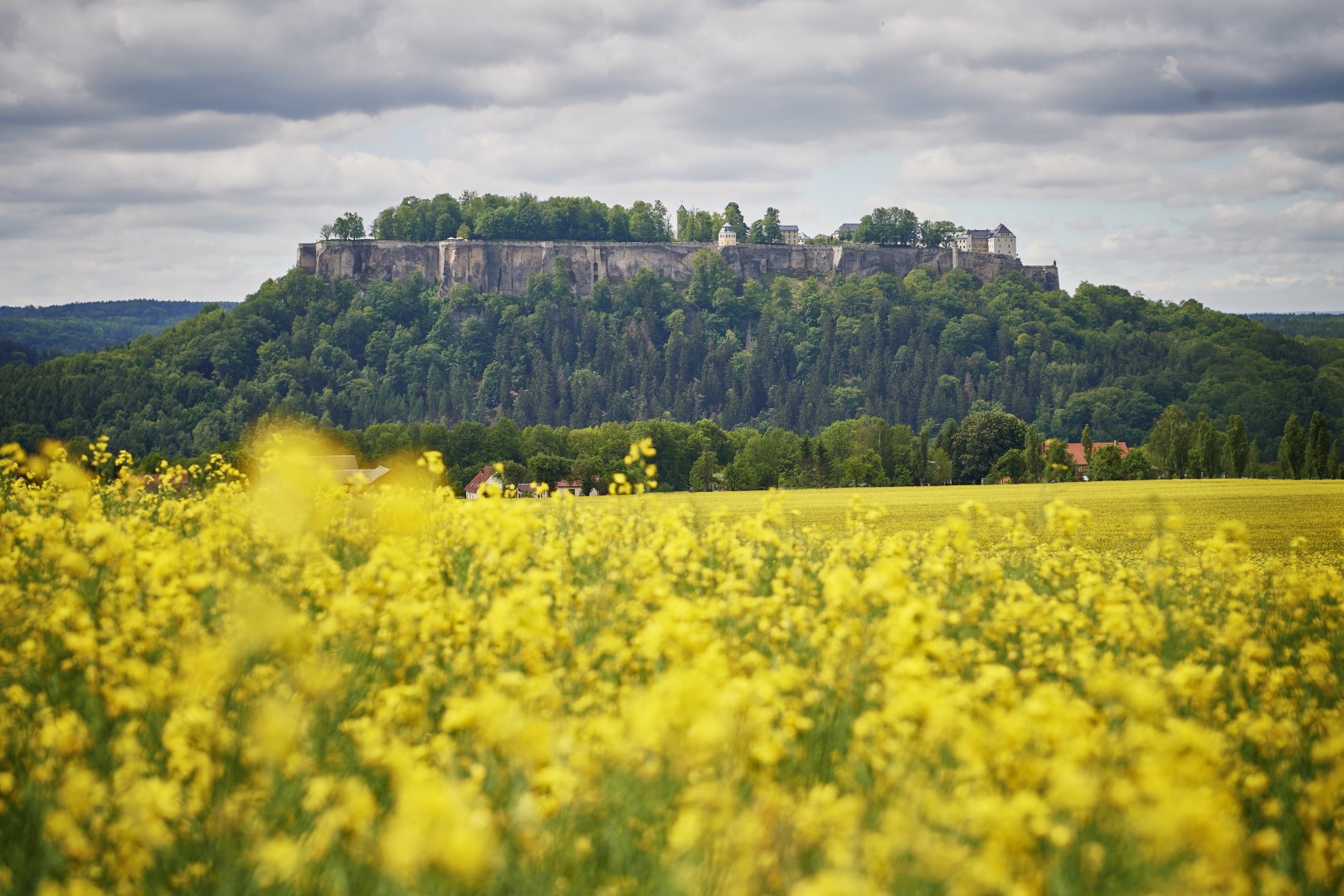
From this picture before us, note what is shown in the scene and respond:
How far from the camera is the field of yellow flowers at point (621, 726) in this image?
6.24 m

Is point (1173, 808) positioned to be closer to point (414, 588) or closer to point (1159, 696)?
point (1159, 696)

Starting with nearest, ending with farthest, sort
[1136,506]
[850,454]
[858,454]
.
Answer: [1136,506]
[858,454]
[850,454]

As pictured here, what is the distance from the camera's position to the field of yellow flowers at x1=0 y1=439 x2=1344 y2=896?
624 cm

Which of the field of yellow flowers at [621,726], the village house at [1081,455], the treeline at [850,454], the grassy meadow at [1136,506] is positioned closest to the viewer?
the field of yellow flowers at [621,726]

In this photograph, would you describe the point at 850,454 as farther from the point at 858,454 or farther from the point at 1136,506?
the point at 1136,506

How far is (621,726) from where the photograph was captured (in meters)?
6.84

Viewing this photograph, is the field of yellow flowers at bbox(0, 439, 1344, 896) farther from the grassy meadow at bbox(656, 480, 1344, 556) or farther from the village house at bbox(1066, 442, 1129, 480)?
the village house at bbox(1066, 442, 1129, 480)

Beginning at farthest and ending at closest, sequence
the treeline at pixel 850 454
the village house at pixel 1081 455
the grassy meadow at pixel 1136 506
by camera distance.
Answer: the village house at pixel 1081 455, the treeline at pixel 850 454, the grassy meadow at pixel 1136 506

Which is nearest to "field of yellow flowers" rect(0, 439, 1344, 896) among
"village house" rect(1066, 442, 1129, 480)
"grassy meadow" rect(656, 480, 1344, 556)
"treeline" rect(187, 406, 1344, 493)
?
"grassy meadow" rect(656, 480, 1344, 556)

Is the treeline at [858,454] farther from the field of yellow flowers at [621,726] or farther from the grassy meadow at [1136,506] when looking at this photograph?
the field of yellow flowers at [621,726]

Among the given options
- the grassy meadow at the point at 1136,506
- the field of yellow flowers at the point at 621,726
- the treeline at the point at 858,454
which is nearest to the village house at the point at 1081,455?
the treeline at the point at 858,454

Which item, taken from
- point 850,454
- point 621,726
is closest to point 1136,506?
point 621,726

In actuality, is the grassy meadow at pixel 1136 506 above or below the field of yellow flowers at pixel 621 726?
below

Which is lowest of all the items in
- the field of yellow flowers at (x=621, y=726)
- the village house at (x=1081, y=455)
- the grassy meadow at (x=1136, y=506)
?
the village house at (x=1081, y=455)
